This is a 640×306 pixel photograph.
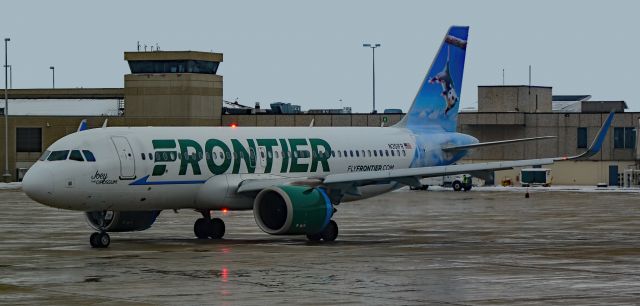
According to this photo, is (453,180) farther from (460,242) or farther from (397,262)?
(397,262)

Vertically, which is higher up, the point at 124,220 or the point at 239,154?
the point at 239,154

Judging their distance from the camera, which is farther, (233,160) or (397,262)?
(233,160)

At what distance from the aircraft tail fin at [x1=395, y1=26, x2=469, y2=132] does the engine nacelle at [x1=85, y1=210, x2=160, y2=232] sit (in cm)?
1349

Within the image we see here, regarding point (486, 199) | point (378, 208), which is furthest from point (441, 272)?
point (486, 199)

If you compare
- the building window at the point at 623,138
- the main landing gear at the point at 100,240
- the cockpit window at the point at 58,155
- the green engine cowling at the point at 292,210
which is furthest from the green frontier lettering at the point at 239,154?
the building window at the point at 623,138

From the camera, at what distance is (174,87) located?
11525 cm

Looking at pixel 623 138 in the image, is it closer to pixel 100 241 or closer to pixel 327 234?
pixel 327 234

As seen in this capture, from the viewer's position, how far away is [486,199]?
8212 centimetres

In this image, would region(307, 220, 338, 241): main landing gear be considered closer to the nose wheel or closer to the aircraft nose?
the nose wheel

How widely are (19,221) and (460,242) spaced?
2340 cm

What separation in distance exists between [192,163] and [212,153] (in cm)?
107

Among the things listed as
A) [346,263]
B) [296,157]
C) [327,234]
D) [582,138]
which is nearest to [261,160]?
[296,157]

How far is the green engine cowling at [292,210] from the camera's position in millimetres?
42219

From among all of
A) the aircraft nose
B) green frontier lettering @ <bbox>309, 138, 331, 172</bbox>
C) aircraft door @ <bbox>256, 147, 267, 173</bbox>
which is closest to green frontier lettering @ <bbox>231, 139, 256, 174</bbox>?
aircraft door @ <bbox>256, 147, 267, 173</bbox>
